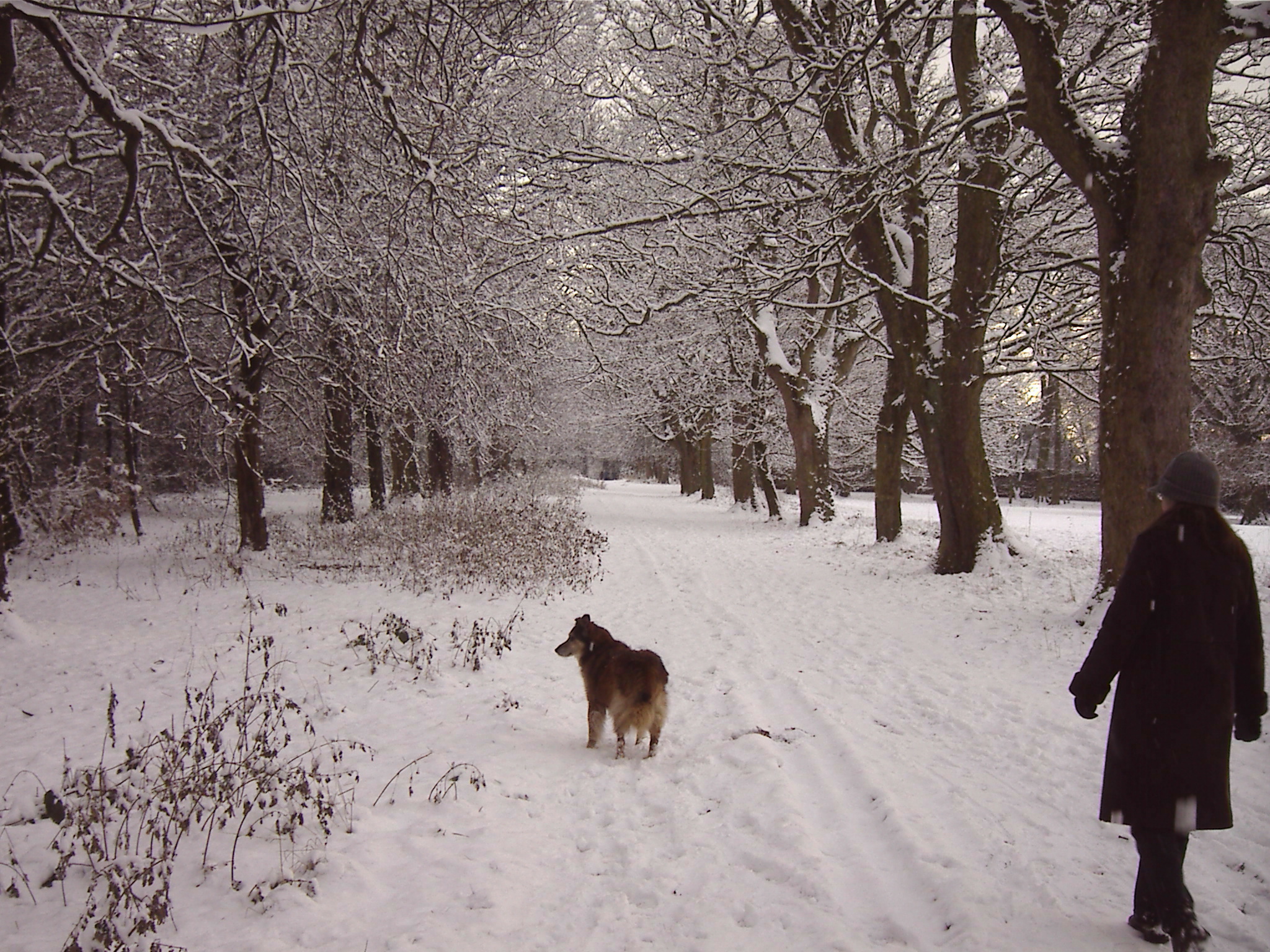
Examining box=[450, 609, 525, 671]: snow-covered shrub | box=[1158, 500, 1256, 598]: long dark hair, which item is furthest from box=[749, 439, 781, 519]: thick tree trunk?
box=[1158, 500, 1256, 598]: long dark hair

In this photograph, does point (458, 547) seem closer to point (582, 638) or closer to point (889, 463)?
point (582, 638)

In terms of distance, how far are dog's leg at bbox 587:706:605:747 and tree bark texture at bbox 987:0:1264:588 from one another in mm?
5694

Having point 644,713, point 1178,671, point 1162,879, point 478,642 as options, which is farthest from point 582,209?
point 1162,879

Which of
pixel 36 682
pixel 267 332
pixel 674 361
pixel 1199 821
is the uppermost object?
pixel 674 361

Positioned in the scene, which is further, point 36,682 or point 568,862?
point 36,682

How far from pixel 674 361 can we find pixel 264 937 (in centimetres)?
1971

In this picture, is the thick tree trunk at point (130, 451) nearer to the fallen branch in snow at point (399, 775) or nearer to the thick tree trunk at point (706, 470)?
the fallen branch in snow at point (399, 775)

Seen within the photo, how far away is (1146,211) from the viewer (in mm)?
6281

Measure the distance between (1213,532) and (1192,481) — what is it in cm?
23

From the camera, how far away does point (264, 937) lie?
2.62 meters

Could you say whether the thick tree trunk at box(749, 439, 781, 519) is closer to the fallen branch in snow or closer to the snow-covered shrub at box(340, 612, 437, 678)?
the snow-covered shrub at box(340, 612, 437, 678)

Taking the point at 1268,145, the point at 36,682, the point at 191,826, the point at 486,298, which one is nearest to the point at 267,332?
the point at 486,298

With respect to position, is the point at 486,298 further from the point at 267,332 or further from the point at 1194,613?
the point at 1194,613

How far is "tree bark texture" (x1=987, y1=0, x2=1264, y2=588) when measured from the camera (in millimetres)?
6020
